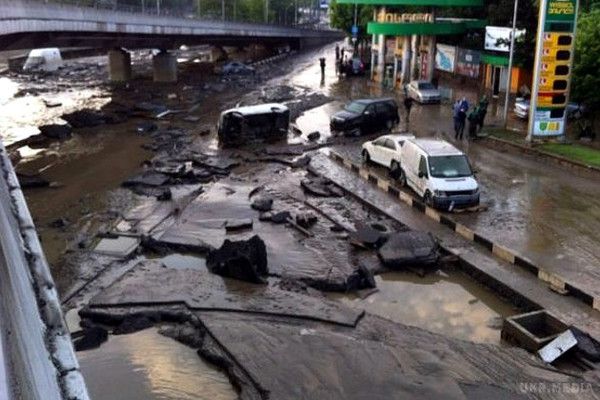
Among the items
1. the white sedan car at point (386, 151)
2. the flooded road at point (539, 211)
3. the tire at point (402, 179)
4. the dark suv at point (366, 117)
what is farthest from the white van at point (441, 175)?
the dark suv at point (366, 117)

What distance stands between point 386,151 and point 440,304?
991cm

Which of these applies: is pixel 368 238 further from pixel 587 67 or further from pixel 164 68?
pixel 164 68

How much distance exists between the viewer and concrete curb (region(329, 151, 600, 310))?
1335 centimetres

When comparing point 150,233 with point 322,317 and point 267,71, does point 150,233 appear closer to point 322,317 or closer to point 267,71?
point 322,317

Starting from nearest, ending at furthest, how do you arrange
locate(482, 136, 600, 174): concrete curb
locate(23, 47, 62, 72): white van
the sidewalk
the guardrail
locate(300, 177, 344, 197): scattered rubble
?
the guardrail → locate(300, 177, 344, 197): scattered rubble → locate(482, 136, 600, 174): concrete curb → the sidewalk → locate(23, 47, 62, 72): white van

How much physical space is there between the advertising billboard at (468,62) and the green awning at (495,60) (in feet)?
8.46

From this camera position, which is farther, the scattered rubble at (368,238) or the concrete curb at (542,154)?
the concrete curb at (542,154)

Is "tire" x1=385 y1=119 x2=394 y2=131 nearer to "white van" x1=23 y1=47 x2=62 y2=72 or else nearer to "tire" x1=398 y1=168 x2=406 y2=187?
"tire" x1=398 y1=168 x2=406 y2=187

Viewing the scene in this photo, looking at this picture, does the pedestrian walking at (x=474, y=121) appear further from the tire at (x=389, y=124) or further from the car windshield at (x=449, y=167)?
the car windshield at (x=449, y=167)

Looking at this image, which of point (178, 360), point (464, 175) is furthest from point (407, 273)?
point (178, 360)

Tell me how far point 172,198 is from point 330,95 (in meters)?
26.5

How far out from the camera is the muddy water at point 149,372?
9.99 meters

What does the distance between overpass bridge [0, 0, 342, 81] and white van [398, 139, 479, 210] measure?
636 inches

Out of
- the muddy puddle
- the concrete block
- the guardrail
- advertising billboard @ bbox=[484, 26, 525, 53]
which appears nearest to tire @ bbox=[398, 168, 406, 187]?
the muddy puddle
